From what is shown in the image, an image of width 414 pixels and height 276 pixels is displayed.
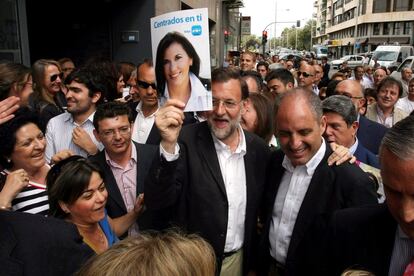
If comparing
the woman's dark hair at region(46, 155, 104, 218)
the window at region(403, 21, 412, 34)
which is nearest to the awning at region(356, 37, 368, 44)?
the window at region(403, 21, 412, 34)

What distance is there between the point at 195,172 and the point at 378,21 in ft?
209

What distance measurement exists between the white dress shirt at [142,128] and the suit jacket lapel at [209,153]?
56.7 inches

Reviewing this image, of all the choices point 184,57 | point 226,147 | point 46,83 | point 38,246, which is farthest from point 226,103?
point 46,83

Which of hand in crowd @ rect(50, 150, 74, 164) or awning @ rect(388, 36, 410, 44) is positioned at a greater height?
awning @ rect(388, 36, 410, 44)

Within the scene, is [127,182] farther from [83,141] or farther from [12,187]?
[12,187]

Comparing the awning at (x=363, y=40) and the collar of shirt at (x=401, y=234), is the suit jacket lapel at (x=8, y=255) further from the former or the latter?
the awning at (x=363, y=40)

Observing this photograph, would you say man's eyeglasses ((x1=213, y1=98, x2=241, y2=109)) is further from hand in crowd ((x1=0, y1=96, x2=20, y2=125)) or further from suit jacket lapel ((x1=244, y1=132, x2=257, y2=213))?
hand in crowd ((x1=0, y1=96, x2=20, y2=125))

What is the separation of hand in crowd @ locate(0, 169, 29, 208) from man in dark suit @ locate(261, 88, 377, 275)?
4.89 ft

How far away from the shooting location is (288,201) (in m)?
2.20

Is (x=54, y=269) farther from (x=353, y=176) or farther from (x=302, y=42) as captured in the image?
(x=302, y=42)

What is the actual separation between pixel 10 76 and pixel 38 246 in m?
2.29

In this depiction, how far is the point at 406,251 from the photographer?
137cm

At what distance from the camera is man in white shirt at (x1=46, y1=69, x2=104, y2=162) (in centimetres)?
314

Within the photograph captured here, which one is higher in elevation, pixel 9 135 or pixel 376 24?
pixel 376 24
